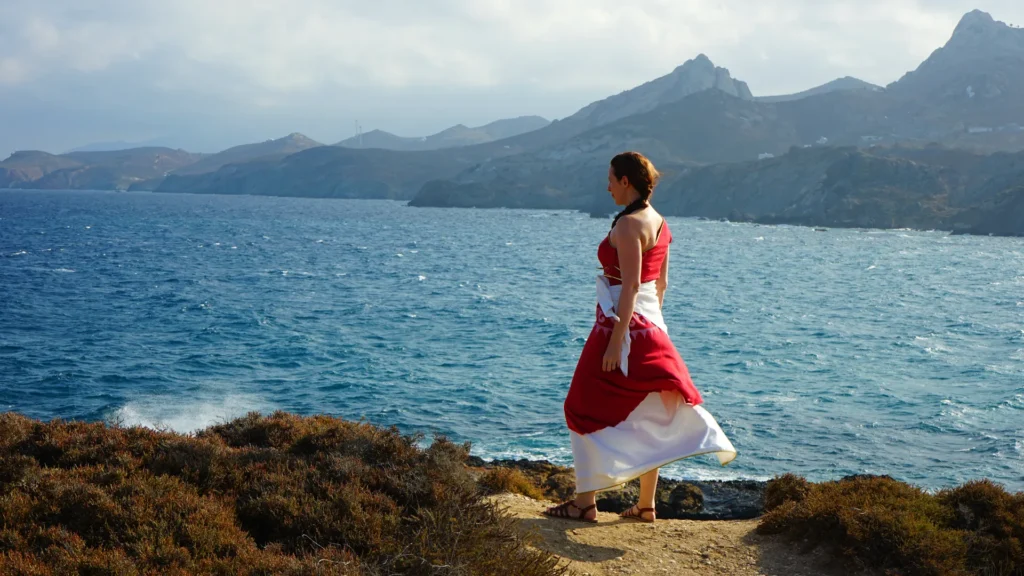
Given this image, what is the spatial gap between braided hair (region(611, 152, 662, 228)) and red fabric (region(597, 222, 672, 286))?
0.25 m

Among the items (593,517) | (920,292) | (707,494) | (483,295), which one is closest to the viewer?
(593,517)

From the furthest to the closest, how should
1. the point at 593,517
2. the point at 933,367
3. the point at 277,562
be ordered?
the point at 933,367
the point at 593,517
the point at 277,562

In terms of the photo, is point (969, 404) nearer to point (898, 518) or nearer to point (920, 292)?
point (898, 518)

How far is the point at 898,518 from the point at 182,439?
5914 mm

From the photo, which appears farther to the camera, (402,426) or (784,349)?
(784,349)

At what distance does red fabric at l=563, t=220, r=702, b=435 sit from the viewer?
5.94m

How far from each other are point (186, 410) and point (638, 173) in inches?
677

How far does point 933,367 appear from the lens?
25.4 m

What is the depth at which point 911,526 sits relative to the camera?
592 cm

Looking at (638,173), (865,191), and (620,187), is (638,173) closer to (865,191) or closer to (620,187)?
(620,187)

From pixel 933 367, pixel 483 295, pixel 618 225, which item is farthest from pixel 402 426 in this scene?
pixel 483 295

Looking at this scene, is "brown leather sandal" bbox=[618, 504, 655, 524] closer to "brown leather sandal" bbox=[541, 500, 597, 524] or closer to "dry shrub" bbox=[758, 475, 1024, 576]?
"brown leather sandal" bbox=[541, 500, 597, 524]

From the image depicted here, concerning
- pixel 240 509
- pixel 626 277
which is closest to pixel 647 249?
pixel 626 277

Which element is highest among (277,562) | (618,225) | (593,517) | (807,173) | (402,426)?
(807,173)
